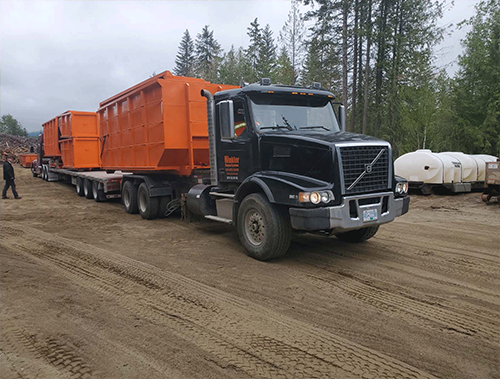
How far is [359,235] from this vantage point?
717 cm

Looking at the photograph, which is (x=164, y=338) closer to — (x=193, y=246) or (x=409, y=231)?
(x=193, y=246)

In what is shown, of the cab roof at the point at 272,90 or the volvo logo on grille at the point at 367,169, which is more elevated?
the cab roof at the point at 272,90

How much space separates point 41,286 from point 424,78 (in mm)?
24611

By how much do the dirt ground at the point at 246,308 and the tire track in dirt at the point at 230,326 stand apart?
1 cm

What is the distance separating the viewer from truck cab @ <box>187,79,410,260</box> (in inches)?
216

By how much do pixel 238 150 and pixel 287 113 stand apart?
1.10m

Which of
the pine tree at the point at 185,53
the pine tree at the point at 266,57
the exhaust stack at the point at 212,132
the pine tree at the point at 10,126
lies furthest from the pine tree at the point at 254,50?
the pine tree at the point at 10,126

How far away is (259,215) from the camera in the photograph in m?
6.22

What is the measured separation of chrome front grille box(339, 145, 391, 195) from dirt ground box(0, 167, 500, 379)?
1247mm

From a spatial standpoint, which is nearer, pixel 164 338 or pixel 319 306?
pixel 164 338

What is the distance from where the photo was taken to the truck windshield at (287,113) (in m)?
6.57

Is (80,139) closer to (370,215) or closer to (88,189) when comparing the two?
(88,189)

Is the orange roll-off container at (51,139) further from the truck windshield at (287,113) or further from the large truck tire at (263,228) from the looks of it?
the large truck tire at (263,228)

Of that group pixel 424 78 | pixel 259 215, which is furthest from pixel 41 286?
pixel 424 78
